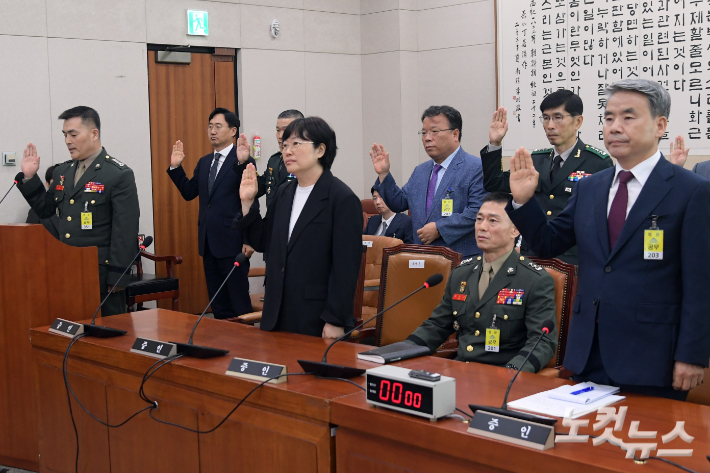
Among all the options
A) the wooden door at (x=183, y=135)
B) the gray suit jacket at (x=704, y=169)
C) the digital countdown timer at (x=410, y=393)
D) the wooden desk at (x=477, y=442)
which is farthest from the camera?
the wooden door at (x=183, y=135)

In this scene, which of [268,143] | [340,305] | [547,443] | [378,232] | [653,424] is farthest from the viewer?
[268,143]

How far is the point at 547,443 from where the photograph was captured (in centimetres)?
142

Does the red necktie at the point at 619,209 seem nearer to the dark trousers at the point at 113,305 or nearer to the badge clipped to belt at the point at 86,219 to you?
the dark trousers at the point at 113,305

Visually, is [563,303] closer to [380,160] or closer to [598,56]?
[380,160]

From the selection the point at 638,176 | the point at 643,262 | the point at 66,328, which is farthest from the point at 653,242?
Answer: the point at 66,328

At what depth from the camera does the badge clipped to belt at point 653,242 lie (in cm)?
189

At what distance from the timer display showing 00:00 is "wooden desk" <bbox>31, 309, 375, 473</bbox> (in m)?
0.15

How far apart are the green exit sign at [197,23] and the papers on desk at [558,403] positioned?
5.09m

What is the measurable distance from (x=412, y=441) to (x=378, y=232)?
11.4 feet

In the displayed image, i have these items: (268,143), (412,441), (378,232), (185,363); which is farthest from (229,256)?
(412,441)

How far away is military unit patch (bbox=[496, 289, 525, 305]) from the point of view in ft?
8.33

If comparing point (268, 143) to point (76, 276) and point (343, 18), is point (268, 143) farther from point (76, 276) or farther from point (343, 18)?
point (76, 276)

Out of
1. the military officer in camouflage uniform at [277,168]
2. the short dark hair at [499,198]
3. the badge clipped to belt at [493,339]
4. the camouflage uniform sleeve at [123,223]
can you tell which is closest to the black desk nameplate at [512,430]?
the badge clipped to belt at [493,339]

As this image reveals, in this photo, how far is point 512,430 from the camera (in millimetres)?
1475
